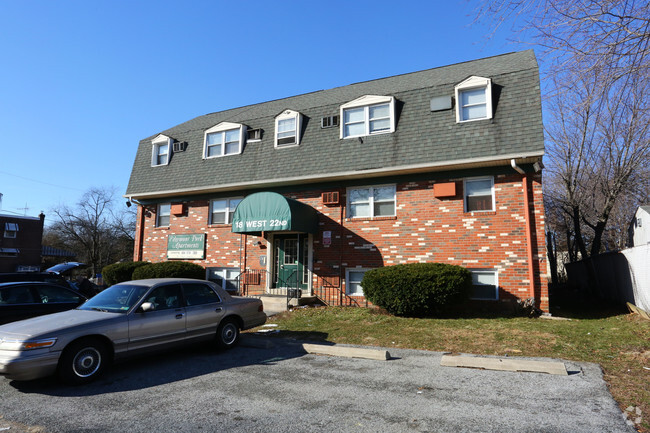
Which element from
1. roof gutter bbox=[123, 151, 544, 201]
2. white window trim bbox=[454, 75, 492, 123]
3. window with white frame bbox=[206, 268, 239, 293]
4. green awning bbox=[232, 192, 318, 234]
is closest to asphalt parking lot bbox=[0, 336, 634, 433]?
green awning bbox=[232, 192, 318, 234]

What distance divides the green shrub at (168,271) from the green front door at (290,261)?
11.1ft

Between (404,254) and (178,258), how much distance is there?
389 inches

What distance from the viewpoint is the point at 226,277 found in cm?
1662

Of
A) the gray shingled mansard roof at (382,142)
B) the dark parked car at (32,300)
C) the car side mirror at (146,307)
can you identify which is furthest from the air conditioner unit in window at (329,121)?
the car side mirror at (146,307)

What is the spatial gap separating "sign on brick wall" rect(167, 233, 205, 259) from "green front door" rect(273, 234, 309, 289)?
11.6 ft

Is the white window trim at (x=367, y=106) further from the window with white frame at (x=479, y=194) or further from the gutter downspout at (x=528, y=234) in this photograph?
the gutter downspout at (x=528, y=234)

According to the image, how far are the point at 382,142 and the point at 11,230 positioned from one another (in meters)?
44.7

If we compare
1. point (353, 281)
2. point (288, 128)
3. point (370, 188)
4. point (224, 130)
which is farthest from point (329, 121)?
point (353, 281)

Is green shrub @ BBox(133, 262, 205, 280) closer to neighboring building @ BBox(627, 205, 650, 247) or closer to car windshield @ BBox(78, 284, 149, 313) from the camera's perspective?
car windshield @ BBox(78, 284, 149, 313)

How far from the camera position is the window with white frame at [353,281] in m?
14.0

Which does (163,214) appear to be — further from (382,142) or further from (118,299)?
(118,299)

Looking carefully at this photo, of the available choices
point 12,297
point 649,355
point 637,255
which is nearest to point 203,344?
point 12,297

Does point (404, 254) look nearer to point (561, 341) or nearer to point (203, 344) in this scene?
point (561, 341)

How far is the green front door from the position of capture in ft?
49.2
